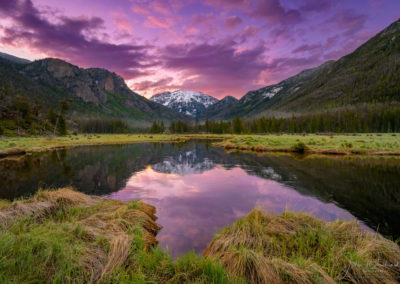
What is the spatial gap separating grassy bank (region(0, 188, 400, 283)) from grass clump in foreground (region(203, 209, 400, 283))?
2 centimetres

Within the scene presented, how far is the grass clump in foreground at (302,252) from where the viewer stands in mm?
4336

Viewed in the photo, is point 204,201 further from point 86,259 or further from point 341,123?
point 341,123

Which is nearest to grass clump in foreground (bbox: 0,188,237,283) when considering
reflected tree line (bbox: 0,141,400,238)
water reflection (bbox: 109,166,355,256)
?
water reflection (bbox: 109,166,355,256)

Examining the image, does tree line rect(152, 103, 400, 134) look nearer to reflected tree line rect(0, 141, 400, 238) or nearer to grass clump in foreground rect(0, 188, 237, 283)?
reflected tree line rect(0, 141, 400, 238)

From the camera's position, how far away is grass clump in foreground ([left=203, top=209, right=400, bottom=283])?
14.2 ft

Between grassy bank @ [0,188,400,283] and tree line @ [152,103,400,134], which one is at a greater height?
tree line @ [152,103,400,134]

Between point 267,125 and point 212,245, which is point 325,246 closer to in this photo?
point 212,245

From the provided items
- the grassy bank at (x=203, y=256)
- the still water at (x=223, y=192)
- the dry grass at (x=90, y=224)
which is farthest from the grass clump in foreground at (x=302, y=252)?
the dry grass at (x=90, y=224)

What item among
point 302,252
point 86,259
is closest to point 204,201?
point 302,252

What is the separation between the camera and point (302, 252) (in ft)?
18.3

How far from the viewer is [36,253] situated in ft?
14.0

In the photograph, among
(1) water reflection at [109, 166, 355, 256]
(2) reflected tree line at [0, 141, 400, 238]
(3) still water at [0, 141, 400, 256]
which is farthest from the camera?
(2) reflected tree line at [0, 141, 400, 238]

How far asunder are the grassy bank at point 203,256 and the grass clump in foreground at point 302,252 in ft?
0.07

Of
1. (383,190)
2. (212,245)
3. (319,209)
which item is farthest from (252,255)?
(383,190)
